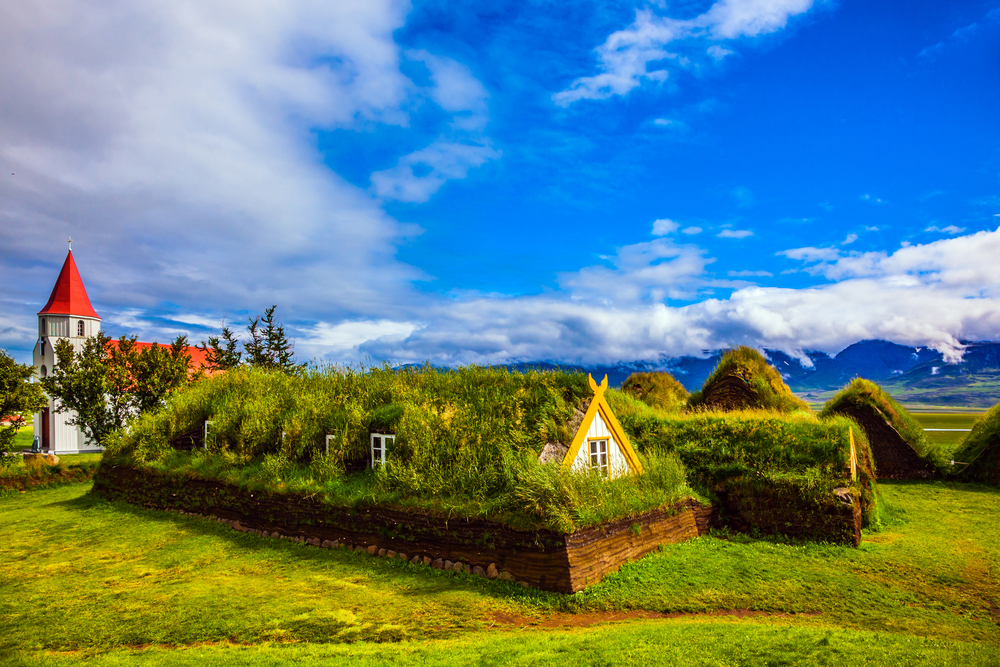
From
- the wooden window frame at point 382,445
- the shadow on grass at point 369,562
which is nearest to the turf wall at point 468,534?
the shadow on grass at point 369,562

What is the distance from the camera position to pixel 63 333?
39.4 metres

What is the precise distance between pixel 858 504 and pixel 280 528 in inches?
533

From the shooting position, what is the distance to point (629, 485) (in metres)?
10.6

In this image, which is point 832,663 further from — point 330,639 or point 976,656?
point 330,639

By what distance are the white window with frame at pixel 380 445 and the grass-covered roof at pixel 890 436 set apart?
18.0 metres

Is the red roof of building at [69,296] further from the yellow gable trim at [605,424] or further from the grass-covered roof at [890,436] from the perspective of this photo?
the grass-covered roof at [890,436]

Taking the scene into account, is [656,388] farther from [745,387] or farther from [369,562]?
[369,562]

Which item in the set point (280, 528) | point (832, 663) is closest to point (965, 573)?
point (832, 663)

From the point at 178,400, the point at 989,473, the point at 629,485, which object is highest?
the point at 178,400

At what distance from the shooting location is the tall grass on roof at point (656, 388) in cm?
2172

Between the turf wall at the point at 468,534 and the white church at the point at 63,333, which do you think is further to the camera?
the white church at the point at 63,333

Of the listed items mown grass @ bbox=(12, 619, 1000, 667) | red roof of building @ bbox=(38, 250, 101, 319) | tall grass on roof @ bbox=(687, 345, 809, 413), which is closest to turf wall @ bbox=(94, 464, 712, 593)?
mown grass @ bbox=(12, 619, 1000, 667)

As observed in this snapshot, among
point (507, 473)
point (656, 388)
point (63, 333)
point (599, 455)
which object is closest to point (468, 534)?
point (507, 473)

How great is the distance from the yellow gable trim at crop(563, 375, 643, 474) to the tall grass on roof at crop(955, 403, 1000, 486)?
16.0 m
